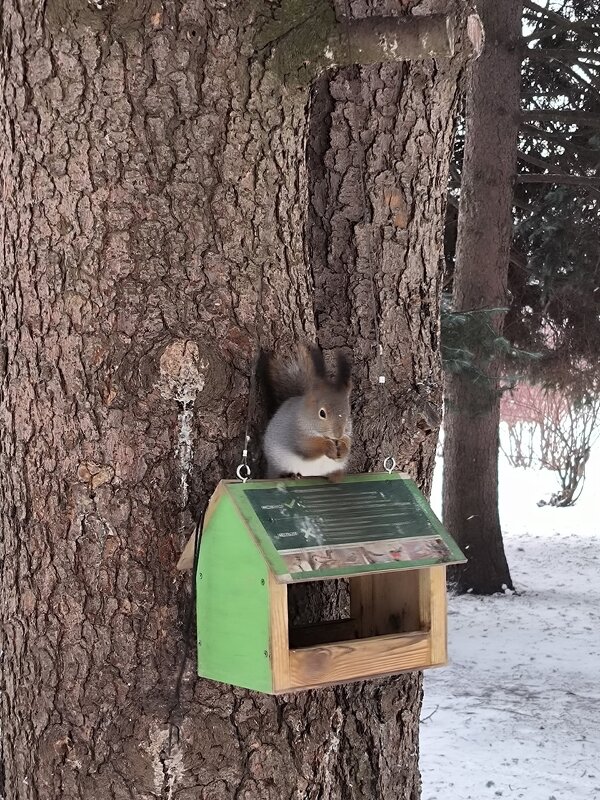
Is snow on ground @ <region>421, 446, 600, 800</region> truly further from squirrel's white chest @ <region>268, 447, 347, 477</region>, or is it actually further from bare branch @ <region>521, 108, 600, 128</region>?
bare branch @ <region>521, 108, 600, 128</region>

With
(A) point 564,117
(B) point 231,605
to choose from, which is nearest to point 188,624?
(B) point 231,605

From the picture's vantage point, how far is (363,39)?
1.62m

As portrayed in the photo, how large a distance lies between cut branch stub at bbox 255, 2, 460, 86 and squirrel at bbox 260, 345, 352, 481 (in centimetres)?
50

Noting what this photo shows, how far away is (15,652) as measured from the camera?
5.66 ft

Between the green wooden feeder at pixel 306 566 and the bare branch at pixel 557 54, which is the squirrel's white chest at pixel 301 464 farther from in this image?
the bare branch at pixel 557 54

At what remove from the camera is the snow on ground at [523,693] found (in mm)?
3994

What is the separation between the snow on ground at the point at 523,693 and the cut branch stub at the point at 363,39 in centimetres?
308

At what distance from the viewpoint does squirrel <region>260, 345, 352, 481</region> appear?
62.2 inches

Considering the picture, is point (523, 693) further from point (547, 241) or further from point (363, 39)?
point (363, 39)

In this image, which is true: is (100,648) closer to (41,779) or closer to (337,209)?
(41,779)

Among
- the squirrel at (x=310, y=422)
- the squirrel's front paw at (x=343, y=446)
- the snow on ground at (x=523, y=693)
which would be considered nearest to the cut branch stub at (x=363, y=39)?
the squirrel at (x=310, y=422)

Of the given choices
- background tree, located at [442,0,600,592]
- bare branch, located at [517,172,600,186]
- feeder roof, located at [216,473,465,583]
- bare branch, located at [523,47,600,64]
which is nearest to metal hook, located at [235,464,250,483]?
feeder roof, located at [216,473,465,583]

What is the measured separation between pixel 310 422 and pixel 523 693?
401cm

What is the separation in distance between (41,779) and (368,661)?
63cm
